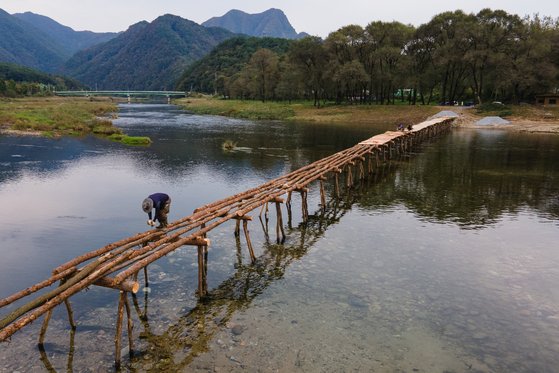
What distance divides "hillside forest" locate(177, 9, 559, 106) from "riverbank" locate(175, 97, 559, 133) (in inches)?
202

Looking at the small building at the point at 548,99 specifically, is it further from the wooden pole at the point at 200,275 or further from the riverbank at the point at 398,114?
the wooden pole at the point at 200,275

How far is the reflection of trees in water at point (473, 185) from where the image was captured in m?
24.4

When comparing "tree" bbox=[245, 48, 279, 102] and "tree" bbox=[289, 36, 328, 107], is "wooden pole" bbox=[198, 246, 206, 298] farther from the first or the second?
"tree" bbox=[245, 48, 279, 102]

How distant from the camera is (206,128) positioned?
2810 inches

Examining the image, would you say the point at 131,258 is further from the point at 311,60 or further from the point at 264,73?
the point at 264,73

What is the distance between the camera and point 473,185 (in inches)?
1214

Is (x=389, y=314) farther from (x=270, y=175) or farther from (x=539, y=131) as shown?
(x=539, y=131)

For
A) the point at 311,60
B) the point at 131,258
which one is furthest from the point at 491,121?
the point at 131,258

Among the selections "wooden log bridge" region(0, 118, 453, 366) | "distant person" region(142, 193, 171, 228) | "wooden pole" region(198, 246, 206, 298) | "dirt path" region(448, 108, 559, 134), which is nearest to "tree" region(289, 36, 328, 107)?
"dirt path" region(448, 108, 559, 134)

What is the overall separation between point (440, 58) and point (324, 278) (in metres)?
79.9

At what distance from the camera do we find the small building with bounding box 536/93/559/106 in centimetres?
8031

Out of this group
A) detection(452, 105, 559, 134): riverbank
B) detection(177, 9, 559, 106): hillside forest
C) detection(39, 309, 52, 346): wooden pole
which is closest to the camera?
detection(39, 309, 52, 346): wooden pole

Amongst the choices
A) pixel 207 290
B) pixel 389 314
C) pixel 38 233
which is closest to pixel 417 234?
pixel 389 314

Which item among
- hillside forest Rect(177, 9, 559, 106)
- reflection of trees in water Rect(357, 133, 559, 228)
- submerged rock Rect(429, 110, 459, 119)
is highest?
hillside forest Rect(177, 9, 559, 106)
